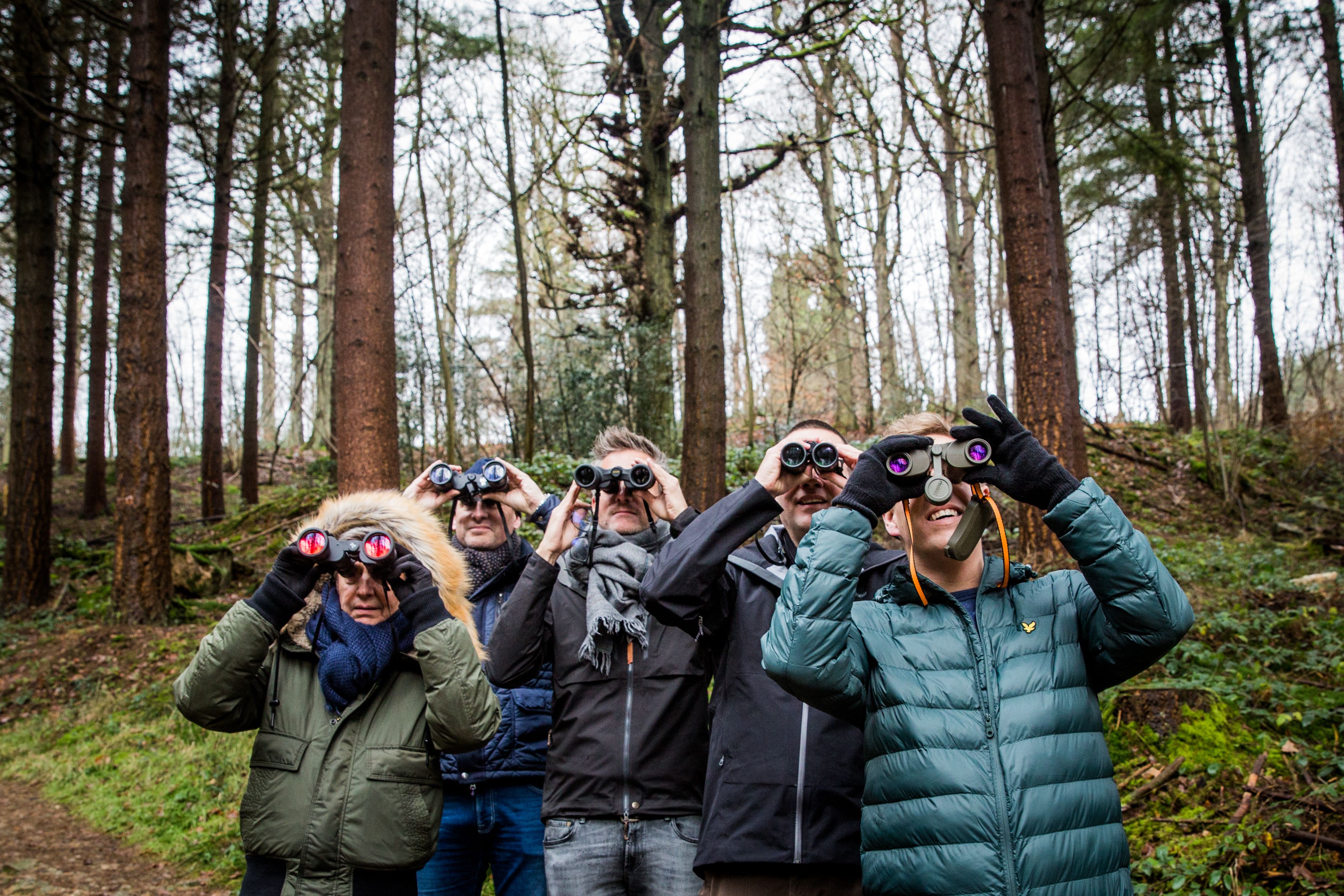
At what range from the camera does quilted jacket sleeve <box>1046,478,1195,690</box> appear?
1.84 m

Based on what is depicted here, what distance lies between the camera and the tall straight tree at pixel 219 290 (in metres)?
10.8

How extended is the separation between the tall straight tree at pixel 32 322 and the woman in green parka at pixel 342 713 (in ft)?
27.3

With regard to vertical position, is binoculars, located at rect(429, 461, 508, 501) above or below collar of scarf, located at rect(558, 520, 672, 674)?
above

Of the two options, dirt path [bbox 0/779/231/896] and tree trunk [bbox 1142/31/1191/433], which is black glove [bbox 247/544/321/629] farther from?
tree trunk [bbox 1142/31/1191/433]

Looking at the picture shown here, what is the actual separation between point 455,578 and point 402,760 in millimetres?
598

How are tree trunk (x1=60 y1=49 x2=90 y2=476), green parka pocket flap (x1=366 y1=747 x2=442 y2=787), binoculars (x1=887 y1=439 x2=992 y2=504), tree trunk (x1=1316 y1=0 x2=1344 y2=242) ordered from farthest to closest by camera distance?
tree trunk (x1=60 y1=49 x2=90 y2=476) → tree trunk (x1=1316 y1=0 x2=1344 y2=242) → green parka pocket flap (x1=366 y1=747 x2=442 y2=787) → binoculars (x1=887 y1=439 x2=992 y2=504)

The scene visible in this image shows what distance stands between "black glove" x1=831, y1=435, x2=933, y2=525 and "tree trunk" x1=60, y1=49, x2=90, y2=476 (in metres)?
8.11

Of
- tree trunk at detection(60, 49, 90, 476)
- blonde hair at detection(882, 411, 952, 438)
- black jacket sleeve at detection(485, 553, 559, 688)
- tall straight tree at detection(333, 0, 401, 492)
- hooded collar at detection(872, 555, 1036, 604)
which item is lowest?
black jacket sleeve at detection(485, 553, 559, 688)

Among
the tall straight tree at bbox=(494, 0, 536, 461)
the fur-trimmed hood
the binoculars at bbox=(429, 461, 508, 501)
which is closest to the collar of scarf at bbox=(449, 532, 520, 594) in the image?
the binoculars at bbox=(429, 461, 508, 501)

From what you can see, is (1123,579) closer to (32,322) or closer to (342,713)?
(342,713)

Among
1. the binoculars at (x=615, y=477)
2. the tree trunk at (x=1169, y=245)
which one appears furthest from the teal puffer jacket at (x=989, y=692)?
the tree trunk at (x=1169, y=245)

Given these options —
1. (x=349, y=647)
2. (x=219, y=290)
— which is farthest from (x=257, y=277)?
(x=349, y=647)

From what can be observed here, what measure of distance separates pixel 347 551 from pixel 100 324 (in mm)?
12633

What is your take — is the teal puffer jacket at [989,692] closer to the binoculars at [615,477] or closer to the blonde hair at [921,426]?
the blonde hair at [921,426]
